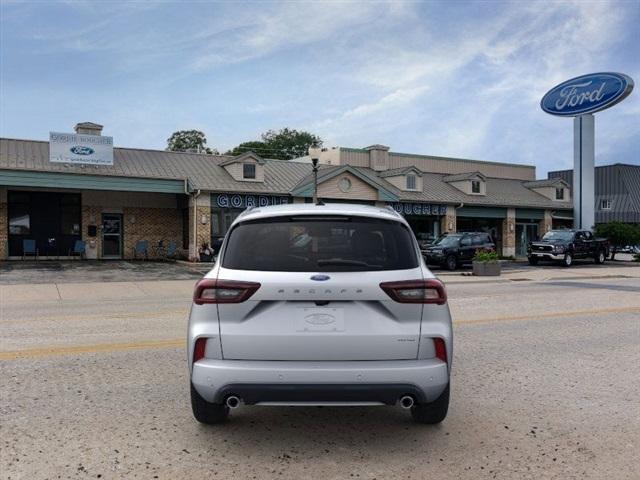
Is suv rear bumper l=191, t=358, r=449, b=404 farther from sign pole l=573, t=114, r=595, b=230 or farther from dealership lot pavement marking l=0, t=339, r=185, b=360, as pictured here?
sign pole l=573, t=114, r=595, b=230

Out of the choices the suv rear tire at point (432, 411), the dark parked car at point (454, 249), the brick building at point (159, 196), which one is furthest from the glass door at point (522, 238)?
the suv rear tire at point (432, 411)

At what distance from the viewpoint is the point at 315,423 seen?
4.83 m

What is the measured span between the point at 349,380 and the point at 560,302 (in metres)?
11.0

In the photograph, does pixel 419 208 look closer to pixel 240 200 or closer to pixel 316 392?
pixel 240 200

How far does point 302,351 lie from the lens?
397 centimetres

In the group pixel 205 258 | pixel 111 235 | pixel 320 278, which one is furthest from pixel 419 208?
pixel 320 278

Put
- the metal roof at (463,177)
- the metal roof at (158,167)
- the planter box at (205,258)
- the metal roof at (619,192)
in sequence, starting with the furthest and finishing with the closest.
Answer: the metal roof at (619,192), the metal roof at (463,177), the planter box at (205,258), the metal roof at (158,167)

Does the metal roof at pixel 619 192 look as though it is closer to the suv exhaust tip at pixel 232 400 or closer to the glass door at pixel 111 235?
the glass door at pixel 111 235

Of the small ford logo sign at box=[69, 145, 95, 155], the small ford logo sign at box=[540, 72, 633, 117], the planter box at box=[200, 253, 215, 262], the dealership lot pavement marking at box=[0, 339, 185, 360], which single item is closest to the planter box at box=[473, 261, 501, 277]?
the planter box at box=[200, 253, 215, 262]

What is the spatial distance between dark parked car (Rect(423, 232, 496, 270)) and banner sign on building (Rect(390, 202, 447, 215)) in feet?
20.4

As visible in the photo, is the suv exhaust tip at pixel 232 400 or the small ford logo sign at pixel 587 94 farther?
the small ford logo sign at pixel 587 94

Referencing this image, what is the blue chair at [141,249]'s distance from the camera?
98.2ft

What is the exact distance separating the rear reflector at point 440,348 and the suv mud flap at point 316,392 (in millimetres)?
372

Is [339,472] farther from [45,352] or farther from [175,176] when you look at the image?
[175,176]
